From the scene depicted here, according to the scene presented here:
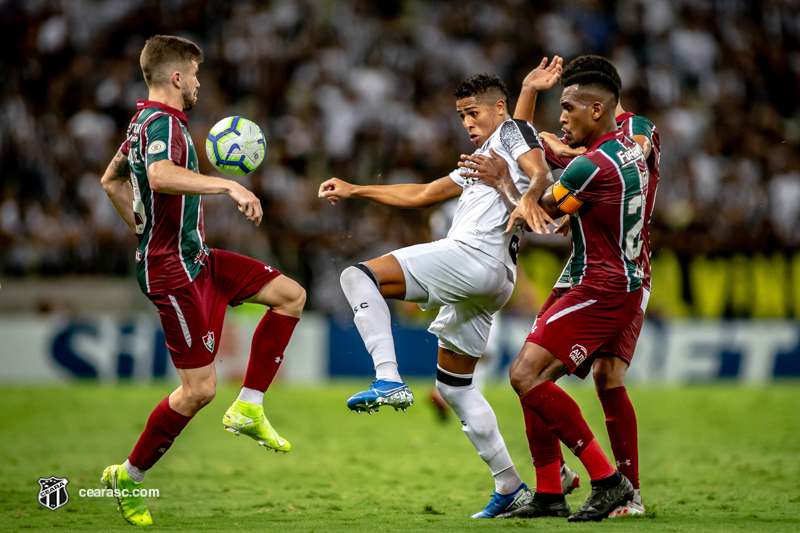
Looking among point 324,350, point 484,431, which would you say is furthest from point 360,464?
point 324,350

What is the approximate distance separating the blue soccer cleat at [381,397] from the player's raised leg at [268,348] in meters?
0.74

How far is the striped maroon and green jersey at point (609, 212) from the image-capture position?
5.35 m

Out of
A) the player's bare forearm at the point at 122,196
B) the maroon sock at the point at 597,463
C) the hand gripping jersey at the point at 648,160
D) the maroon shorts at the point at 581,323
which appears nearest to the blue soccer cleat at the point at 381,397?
the maroon shorts at the point at 581,323

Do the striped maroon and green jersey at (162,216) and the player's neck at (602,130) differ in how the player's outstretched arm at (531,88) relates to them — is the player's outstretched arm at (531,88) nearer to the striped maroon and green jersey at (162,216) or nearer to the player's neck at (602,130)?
the player's neck at (602,130)

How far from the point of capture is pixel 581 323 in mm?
5414

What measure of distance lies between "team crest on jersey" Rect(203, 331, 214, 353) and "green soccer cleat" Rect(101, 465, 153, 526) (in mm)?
956

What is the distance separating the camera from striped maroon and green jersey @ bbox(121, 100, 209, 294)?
5.50 m

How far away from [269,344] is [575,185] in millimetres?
2193

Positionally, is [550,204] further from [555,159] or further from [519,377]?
[519,377]

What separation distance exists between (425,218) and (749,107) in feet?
26.4

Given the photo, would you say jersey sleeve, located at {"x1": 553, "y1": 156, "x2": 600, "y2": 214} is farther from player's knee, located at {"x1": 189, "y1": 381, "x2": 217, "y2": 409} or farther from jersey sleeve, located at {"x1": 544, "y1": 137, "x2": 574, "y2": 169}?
player's knee, located at {"x1": 189, "y1": 381, "x2": 217, "y2": 409}

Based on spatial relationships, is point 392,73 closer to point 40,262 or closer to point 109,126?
point 109,126

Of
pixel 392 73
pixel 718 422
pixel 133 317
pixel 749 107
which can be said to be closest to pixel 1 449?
pixel 133 317

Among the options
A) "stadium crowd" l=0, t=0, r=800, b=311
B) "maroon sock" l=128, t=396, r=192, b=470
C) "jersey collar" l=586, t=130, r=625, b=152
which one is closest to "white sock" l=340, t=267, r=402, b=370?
"maroon sock" l=128, t=396, r=192, b=470
